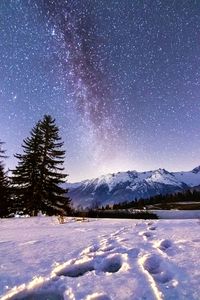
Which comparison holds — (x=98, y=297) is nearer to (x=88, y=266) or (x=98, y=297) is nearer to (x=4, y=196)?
(x=88, y=266)

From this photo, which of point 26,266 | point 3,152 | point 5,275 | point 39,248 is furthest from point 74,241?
point 3,152

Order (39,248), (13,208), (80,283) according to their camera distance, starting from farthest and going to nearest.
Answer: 1. (13,208)
2. (39,248)
3. (80,283)

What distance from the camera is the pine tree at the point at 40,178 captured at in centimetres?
3155

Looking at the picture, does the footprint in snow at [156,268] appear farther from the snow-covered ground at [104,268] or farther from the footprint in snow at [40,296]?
the footprint in snow at [40,296]

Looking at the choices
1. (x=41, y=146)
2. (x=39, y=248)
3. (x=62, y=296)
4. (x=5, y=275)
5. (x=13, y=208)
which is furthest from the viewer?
(x=41, y=146)

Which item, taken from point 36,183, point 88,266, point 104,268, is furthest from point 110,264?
point 36,183

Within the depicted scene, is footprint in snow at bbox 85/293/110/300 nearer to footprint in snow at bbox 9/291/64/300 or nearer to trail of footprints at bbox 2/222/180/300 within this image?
trail of footprints at bbox 2/222/180/300

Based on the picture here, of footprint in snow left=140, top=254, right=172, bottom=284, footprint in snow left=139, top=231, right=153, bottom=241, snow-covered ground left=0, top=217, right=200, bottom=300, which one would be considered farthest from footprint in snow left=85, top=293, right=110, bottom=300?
footprint in snow left=139, top=231, right=153, bottom=241

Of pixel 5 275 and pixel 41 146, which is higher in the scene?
pixel 41 146

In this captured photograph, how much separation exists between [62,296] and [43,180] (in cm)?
2889

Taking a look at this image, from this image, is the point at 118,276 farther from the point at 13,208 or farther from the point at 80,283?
the point at 13,208

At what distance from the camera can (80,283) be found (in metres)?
4.58

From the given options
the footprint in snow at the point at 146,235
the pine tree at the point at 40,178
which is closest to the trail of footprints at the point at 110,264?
the footprint in snow at the point at 146,235

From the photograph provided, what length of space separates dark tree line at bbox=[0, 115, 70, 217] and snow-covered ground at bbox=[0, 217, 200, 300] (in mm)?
24009
